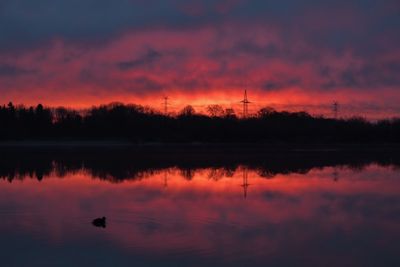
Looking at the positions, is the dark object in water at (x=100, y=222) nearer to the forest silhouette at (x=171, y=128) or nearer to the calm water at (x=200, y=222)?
the calm water at (x=200, y=222)

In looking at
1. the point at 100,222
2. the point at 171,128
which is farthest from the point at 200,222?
the point at 171,128

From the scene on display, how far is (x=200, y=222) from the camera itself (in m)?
11.9

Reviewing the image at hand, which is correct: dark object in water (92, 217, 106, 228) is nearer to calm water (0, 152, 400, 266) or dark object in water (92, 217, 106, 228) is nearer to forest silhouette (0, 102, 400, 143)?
calm water (0, 152, 400, 266)

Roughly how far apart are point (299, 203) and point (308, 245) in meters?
4.96

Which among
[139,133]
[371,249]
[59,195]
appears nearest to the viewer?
[371,249]

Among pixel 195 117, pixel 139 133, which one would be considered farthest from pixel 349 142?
pixel 139 133

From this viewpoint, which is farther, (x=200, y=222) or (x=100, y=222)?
(x=200, y=222)

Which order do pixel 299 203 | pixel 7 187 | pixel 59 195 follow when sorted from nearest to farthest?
pixel 299 203
pixel 59 195
pixel 7 187

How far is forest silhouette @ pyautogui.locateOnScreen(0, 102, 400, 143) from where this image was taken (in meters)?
71.8

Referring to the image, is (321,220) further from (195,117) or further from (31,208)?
(195,117)

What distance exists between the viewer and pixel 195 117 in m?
85.8

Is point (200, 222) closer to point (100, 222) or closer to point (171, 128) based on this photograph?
point (100, 222)

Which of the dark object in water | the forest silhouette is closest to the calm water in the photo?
the dark object in water

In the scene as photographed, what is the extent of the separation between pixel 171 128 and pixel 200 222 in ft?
215
